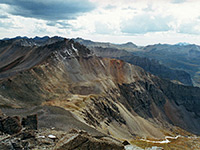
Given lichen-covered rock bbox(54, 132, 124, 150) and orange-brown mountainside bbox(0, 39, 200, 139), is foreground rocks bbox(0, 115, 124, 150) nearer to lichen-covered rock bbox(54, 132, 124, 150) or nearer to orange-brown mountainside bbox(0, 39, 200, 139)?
lichen-covered rock bbox(54, 132, 124, 150)

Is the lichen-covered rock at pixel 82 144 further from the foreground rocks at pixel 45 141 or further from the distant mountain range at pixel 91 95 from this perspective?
the distant mountain range at pixel 91 95

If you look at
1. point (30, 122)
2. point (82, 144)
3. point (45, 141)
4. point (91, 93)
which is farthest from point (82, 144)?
point (91, 93)

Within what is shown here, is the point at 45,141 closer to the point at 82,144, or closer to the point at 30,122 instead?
the point at 82,144

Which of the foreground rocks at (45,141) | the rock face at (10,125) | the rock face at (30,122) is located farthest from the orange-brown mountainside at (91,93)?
the foreground rocks at (45,141)

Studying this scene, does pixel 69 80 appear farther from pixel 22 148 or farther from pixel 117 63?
pixel 22 148

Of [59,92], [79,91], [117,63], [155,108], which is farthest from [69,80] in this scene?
[155,108]

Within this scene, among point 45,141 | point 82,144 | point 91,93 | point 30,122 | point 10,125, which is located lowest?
point 91,93
